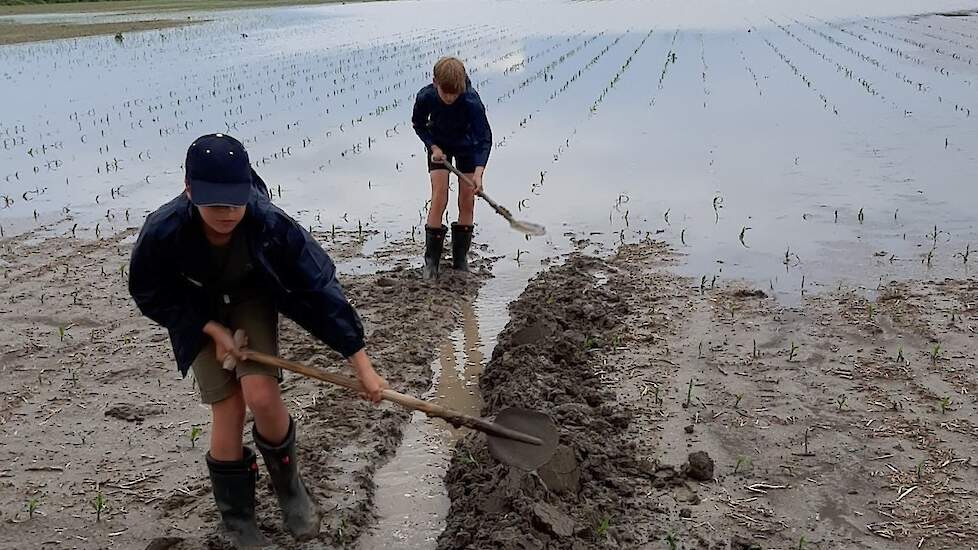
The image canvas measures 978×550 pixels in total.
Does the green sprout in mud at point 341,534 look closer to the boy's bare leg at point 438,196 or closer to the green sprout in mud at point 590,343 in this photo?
the green sprout in mud at point 590,343

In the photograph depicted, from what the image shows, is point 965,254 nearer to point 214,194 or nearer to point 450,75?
point 450,75

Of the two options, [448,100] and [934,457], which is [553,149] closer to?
[448,100]

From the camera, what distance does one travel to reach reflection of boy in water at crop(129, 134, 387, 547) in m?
2.87

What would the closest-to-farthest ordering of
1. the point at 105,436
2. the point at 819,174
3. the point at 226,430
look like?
the point at 226,430
the point at 105,436
the point at 819,174

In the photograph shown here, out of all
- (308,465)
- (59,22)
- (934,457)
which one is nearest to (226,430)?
(308,465)

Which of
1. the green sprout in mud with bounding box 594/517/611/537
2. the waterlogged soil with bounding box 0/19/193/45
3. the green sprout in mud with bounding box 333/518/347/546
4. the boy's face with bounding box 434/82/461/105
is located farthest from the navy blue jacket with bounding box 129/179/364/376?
the waterlogged soil with bounding box 0/19/193/45

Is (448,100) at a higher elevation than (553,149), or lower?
higher

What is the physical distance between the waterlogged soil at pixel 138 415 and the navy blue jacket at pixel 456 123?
0.89m

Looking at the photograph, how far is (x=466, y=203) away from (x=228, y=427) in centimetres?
346

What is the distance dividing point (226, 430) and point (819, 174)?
23.7 feet

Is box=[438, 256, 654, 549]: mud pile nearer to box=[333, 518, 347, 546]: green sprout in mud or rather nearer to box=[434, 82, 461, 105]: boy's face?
box=[333, 518, 347, 546]: green sprout in mud

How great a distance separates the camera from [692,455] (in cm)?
385

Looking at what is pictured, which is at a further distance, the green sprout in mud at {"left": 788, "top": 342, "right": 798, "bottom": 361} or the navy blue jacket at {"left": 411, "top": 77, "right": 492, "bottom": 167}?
the navy blue jacket at {"left": 411, "top": 77, "right": 492, "bottom": 167}

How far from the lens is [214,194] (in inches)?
110
